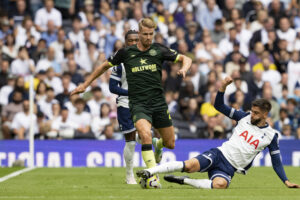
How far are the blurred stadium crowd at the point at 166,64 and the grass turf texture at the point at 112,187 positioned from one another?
371 cm

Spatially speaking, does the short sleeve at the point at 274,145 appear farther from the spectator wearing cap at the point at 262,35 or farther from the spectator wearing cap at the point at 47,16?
the spectator wearing cap at the point at 47,16

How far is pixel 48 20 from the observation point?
23.3 m

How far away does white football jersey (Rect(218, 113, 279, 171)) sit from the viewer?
10.9 m

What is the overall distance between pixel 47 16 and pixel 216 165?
1372 centimetres

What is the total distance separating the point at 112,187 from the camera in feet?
37.9

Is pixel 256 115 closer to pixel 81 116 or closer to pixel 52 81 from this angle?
pixel 81 116

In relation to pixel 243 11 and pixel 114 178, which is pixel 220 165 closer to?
pixel 114 178

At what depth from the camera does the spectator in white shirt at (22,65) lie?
21781 millimetres

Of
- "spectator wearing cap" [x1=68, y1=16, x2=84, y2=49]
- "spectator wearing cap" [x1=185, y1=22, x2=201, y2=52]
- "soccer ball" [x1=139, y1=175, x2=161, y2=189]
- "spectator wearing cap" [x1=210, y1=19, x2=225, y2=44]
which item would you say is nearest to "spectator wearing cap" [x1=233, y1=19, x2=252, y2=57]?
"spectator wearing cap" [x1=210, y1=19, x2=225, y2=44]

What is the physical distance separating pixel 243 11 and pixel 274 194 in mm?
15611

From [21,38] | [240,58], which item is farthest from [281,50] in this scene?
[21,38]

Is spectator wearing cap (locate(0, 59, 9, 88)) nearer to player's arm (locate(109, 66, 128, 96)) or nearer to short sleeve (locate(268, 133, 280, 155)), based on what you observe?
player's arm (locate(109, 66, 128, 96))

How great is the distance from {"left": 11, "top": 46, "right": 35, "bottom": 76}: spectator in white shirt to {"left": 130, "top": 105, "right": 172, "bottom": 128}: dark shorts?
1102 centimetres

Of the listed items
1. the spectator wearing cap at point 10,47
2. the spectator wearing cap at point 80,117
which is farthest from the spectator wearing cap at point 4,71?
the spectator wearing cap at point 80,117
